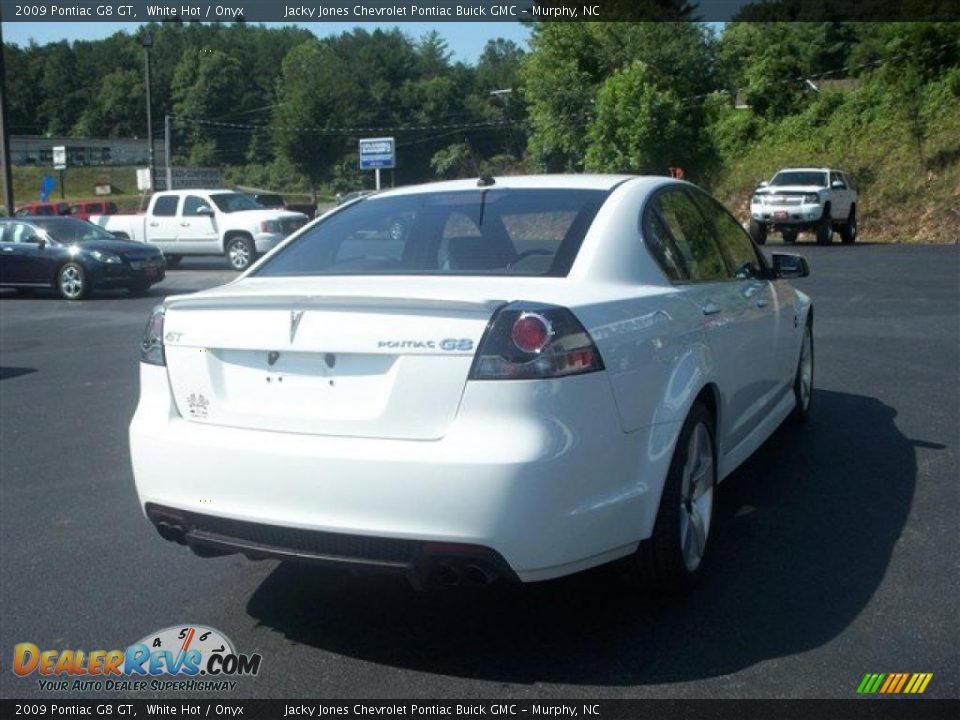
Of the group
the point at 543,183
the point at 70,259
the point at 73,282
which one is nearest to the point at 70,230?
the point at 70,259

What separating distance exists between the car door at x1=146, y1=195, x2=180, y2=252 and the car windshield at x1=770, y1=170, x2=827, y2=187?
15854 mm

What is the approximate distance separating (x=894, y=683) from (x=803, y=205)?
25569 mm

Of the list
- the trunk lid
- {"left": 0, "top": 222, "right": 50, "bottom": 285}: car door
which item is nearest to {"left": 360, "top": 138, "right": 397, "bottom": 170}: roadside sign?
{"left": 0, "top": 222, "right": 50, "bottom": 285}: car door

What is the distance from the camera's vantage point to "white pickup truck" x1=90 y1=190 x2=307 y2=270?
25.0 m

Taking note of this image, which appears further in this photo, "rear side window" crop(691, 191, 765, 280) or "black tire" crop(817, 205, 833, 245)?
"black tire" crop(817, 205, 833, 245)

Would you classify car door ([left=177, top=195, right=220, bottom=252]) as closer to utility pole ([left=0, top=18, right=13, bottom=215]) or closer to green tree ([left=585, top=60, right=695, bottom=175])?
utility pole ([left=0, top=18, right=13, bottom=215])

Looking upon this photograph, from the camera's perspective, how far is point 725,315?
15.5 ft

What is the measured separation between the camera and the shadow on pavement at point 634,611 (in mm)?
3666

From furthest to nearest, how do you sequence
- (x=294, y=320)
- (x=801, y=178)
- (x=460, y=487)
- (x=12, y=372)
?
(x=801, y=178)
(x=12, y=372)
(x=294, y=320)
(x=460, y=487)

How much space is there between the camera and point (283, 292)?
3.84 meters

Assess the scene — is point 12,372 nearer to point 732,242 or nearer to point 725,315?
point 732,242

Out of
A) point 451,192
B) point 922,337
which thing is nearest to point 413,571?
point 451,192

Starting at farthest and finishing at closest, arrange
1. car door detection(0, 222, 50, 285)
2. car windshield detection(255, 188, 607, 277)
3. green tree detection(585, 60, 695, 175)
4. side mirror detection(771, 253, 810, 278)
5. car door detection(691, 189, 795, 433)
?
green tree detection(585, 60, 695, 175)
car door detection(0, 222, 50, 285)
side mirror detection(771, 253, 810, 278)
car door detection(691, 189, 795, 433)
car windshield detection(255, 188, 607, 277)

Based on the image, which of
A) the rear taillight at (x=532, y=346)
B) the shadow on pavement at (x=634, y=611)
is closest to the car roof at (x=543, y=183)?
the rear taillight at (x=532, y=346)
